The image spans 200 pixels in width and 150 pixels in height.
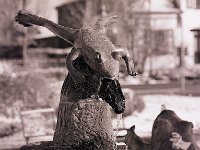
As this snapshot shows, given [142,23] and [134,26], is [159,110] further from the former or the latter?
[142,23]

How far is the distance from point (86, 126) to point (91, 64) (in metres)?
0.37

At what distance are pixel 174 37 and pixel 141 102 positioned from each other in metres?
14.0

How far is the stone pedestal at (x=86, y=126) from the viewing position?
2.45m

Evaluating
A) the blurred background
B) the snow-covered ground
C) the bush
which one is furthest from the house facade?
the bush

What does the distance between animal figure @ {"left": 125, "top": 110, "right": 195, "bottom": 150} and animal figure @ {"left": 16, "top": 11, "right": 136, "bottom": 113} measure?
215 cm

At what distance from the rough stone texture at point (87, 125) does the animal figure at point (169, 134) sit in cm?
211

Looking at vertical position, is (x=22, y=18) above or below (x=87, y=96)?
above

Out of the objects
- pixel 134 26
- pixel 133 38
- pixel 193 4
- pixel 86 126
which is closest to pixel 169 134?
pixel 86 126

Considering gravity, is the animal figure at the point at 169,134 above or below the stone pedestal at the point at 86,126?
below

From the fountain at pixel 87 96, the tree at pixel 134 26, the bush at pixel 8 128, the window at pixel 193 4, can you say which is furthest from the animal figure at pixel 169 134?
the tree at pixel 134 26

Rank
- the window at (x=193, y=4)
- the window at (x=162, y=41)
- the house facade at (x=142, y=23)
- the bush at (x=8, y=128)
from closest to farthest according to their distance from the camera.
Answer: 1. the bush at (x=8, y=128)
2. the window at (x=193, y=4)
3. the house facade at (x=142, y=23)
4. the window at (x=162, y=41)

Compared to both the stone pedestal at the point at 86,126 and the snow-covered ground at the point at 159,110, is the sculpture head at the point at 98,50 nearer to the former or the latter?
the stone pedestal at the point at 86,126

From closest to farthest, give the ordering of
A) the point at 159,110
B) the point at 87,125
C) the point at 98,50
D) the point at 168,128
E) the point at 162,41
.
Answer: the point at 98,50 < the point at 87,125 < the point at 168,128 < the point at 159,110 < the point at 162,41

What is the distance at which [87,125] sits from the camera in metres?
2.45
